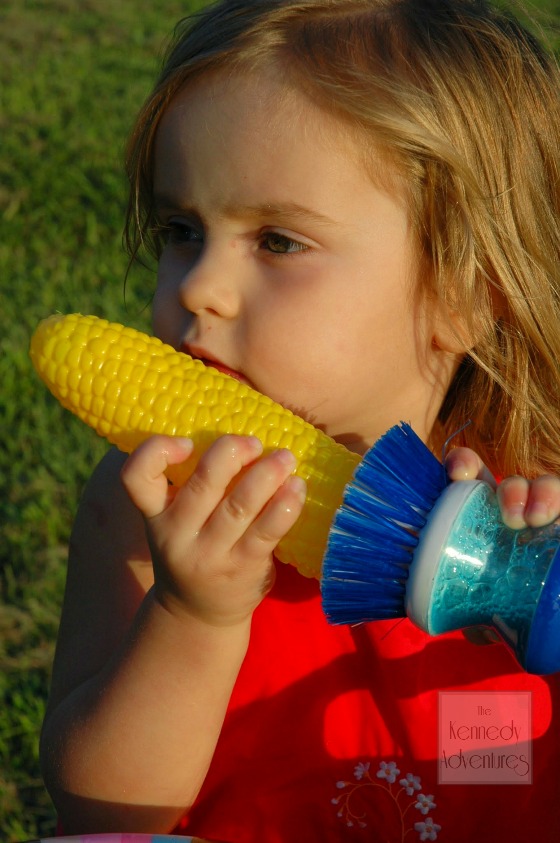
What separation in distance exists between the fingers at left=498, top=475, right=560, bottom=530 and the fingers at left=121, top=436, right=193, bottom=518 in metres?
0.54

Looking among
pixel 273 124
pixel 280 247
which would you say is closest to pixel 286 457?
pixel 280 247

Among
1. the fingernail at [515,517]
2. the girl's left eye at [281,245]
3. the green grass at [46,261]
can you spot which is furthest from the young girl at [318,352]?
the green grass at [46,261]

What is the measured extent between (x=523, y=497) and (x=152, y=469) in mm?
620

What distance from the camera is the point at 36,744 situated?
3.19 metres

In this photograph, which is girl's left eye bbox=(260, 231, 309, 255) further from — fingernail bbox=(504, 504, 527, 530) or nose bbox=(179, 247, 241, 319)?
fingernail bbox=(504, 504, 527, 530)

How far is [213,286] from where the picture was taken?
2.23 metres

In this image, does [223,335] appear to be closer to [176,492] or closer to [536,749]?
[176,492]

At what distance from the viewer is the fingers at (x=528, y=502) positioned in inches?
73.0

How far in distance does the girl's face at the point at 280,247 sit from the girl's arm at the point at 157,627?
349 millimetres

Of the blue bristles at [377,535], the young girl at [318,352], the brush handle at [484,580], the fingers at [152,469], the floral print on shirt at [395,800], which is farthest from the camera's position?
the floral print on shirt at [395,800]

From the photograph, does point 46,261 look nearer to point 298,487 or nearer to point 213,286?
point 213,286

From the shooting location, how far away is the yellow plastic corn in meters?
2.03

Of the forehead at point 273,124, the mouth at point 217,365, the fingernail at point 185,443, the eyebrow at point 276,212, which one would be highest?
the forehead at point 273,124

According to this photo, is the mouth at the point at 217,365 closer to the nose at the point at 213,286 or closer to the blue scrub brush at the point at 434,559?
the nose at the point at 213,286
